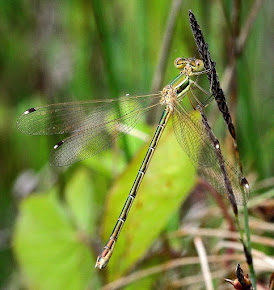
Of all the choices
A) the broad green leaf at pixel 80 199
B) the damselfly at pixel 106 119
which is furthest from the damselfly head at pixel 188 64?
the broad green leaf at pixel 80 199

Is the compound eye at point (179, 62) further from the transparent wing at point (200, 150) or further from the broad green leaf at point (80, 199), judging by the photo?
the broad green leaf at point (80, 199)

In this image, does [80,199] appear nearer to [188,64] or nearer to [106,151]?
[106,151]

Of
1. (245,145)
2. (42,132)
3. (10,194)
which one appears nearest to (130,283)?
(42,132)

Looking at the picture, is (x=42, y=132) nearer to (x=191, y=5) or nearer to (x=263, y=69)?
(x=191, y=5)

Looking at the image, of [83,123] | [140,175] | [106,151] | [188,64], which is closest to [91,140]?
[83,123]

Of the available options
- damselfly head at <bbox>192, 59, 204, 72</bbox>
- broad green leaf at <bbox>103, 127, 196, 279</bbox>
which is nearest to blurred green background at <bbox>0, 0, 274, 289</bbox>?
broad green leaf at <bbox>103, 127, 196, 279</bbox>

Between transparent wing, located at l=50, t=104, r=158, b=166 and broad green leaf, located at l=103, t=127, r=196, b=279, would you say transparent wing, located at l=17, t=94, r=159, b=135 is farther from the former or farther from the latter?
broad green leaf, located at l=103, t=127, r=196, b=279

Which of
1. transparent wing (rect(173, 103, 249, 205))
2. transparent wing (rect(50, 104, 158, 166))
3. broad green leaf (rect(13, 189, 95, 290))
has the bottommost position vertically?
broad green leaf (rect(13, 189, 95, 290))
